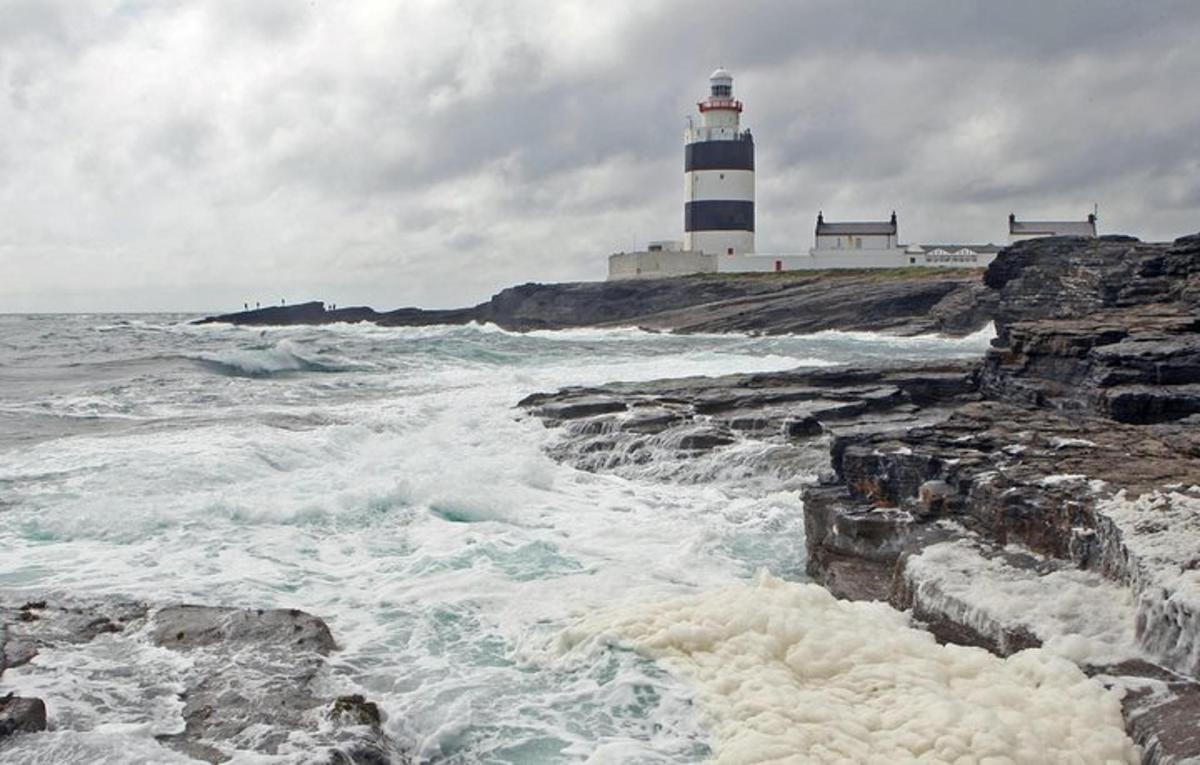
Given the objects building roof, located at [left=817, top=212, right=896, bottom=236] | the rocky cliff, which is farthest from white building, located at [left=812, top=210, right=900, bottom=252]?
the rocky cliff

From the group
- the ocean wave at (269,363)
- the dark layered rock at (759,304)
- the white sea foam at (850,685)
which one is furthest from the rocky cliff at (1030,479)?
the dark layered rock at (759,304)

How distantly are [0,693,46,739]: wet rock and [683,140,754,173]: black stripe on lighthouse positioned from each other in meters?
56.6

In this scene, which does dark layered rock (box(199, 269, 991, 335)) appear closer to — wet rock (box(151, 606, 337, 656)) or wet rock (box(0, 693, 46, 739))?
wet rock (box(151, 606, 337, 656))

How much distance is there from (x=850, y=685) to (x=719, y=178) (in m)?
55.8

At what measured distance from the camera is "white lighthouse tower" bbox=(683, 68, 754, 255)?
5925 centimetres

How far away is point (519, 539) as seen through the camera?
380 inches

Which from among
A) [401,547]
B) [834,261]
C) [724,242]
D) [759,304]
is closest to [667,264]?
[724,242]

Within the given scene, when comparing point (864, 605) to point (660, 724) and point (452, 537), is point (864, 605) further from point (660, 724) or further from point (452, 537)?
point (452, 537)

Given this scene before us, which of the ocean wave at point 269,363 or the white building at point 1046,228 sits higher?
the white building at point 1046,228

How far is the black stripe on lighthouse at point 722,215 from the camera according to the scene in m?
61.3

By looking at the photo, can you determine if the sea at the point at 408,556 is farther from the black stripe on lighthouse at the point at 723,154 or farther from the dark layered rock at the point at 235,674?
the black stripe on lighthouse at the point at 723,154

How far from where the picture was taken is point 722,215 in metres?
61.7

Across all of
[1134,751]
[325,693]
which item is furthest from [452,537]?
[1134,751]

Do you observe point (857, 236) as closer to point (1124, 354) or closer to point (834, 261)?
point (834, 261)
